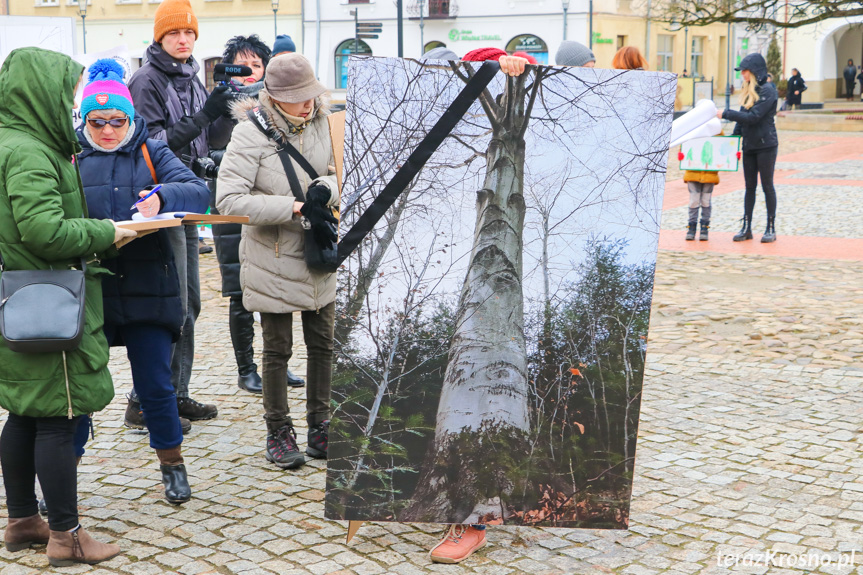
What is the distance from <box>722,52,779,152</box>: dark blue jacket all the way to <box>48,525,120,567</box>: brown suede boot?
27.5ft

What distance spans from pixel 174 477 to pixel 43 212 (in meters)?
1.34

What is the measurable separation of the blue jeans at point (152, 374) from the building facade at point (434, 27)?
4010 centimetres

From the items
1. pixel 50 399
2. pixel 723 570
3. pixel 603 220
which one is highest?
pixel 603 220

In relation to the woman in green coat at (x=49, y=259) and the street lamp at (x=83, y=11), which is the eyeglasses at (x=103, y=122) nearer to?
the woman in green coat at (x=49, y=259)

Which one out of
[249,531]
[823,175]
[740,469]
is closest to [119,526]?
[249,531]

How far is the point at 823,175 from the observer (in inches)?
701

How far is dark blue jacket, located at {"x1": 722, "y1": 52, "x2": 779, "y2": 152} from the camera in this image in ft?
34.2

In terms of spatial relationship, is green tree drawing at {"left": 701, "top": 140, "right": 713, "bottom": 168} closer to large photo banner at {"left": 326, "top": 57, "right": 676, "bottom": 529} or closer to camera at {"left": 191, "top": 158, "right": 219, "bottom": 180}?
camera at {"left": 191, "top": 158, "right": 219, "bottom": 180}

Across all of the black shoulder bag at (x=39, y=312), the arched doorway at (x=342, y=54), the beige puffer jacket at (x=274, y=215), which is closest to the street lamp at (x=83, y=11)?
the arched doorway at (x=342, y=54)

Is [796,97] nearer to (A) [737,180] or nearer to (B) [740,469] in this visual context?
(A) [737,180]

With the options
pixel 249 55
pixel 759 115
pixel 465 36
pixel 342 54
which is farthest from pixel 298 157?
pixel 342 54

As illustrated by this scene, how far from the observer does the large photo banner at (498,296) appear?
323cm

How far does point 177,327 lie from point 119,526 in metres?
0.79

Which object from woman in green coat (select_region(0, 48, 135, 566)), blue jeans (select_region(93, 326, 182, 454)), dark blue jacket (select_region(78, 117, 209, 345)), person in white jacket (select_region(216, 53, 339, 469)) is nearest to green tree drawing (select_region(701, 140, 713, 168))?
person in white jacket (select_region(216, 53, 339, 469))
